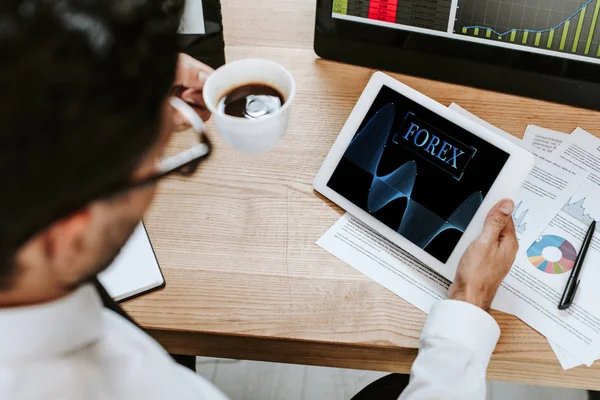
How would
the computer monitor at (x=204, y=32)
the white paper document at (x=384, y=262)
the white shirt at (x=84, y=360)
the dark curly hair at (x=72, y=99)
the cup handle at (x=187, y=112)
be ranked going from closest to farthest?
the dark curly hair at (x=72, y=99), the white shirt at (x=84, y=360), the cup handle at (x=187, y=112), the white paper document at (x=384, y=262), the computer monitor at (x=204, y=32)

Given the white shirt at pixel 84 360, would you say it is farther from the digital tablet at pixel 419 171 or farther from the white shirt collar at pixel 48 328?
the digital tablet at pixel 419 171

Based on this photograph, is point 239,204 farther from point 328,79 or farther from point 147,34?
point 147,34

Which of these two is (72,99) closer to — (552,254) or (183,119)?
(183,119)

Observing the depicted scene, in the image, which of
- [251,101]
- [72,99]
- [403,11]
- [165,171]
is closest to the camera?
[72,99]

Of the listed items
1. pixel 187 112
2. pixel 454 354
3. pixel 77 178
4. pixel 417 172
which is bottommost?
pixel 454 354

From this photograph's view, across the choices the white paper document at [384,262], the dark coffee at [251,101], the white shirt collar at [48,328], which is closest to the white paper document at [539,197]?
the white paper document at [384,262]

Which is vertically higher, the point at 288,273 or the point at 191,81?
the point at 191,81

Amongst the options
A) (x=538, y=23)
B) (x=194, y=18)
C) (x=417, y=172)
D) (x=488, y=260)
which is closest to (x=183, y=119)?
(x=194, y=18)

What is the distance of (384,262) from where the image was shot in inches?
32.8

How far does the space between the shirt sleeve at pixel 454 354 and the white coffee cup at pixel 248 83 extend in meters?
0.32

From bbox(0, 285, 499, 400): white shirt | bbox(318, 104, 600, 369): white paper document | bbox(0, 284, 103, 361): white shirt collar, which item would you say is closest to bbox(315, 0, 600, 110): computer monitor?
bbox(318, 104, 600, 369): white paper document

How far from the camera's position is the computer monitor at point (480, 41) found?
890mm

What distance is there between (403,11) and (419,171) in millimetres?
267

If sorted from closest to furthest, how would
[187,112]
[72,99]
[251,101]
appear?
[72,99], [187,112], [251,101]
